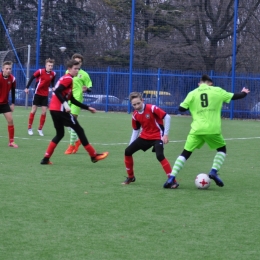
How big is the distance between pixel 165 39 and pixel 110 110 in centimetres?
438

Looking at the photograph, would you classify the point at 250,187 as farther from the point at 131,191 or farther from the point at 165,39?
the point at 165,39

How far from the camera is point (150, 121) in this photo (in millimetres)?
9094

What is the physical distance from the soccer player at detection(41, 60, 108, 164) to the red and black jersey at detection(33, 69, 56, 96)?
18.0 feet

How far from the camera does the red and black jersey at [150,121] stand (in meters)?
9.02

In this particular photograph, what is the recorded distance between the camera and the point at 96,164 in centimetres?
1148

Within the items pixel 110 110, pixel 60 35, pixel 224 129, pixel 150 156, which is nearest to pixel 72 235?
pixel 150 156

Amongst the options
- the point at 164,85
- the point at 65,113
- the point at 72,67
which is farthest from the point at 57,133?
the point at 164,85

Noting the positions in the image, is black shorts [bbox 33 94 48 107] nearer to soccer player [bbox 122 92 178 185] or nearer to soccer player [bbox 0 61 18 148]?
soccer player [bbox 0 61 18 148]

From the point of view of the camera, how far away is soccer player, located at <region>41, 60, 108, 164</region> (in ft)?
36.2

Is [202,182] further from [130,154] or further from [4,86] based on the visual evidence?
[4,86]

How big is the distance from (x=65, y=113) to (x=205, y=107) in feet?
10.3

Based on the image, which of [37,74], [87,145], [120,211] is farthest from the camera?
[37,74]

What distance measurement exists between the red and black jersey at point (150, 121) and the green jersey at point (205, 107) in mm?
400

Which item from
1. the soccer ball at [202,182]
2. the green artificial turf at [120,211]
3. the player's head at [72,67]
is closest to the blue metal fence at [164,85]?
the green artificial turf at [120,211]
